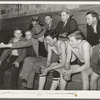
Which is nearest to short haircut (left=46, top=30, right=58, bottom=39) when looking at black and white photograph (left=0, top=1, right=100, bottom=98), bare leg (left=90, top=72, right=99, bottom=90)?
black and white photograph (left=0, top=1, right=100, bottom=98)

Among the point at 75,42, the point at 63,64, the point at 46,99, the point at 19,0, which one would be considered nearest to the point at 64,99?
the point at 46,99

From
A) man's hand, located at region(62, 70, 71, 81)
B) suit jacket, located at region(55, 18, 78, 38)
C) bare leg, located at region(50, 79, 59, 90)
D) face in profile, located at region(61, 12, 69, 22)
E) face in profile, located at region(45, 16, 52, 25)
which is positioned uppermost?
face in profile, located at region(61, 12, 69, 22)

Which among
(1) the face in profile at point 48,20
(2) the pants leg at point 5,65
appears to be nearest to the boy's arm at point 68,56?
(1) the face in profile at point 48,20

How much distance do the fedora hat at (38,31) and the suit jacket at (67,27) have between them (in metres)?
0.15

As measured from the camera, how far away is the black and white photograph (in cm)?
227

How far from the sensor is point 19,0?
7.77 ft

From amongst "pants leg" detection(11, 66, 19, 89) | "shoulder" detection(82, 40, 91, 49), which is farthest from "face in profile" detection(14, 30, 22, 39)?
"shoulder" detection(82, 40, 91, 49)

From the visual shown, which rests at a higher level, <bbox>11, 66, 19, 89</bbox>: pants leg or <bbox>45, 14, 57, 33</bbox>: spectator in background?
<bbox>45, 14, 57, 33</bbox>: spectator in background

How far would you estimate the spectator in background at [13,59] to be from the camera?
7.64 ft

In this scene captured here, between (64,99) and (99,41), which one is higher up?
(99,41)

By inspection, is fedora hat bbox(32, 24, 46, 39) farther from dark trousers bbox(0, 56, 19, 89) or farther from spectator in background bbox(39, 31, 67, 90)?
dark trousers bbox(0, 56, 19, 89)

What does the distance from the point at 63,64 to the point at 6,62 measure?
0.61 m

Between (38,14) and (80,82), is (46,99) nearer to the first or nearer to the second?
(80,82)

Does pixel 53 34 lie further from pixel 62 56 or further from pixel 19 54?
pixel 19 54
